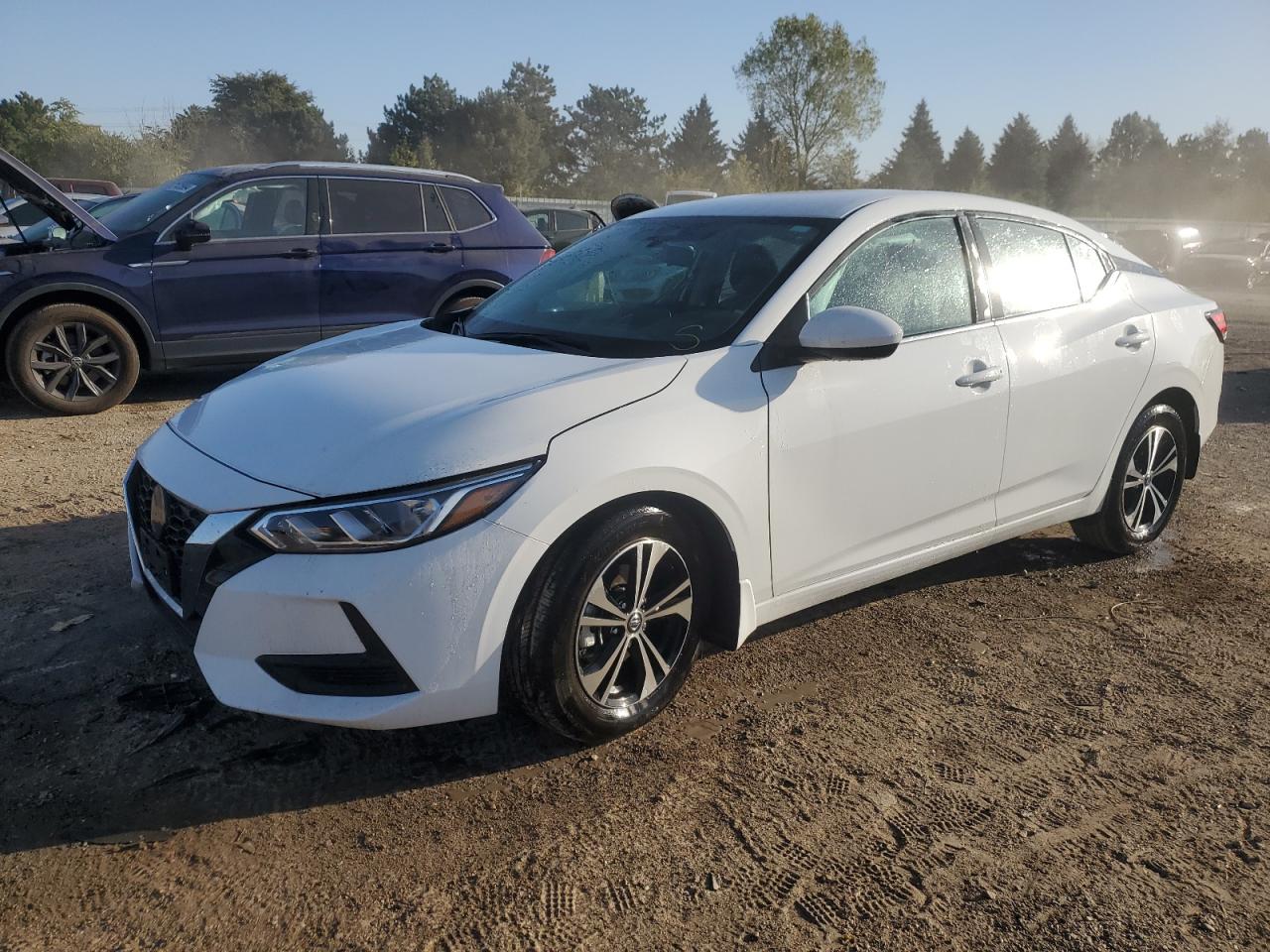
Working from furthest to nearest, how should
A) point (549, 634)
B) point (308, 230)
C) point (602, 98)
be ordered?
point (602, 98)
point (308, 230)
point (549, 634)

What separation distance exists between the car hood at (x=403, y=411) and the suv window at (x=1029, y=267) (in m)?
1.64

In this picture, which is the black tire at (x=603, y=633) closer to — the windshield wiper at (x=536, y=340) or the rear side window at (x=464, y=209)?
the windshield wiper at (x=536, y=340)

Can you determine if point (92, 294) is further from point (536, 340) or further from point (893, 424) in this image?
point (893, 424)

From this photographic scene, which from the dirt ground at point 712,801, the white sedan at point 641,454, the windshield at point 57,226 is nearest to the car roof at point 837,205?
the white sedan at point 641,454

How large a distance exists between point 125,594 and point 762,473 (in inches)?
102

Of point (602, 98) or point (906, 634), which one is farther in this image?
point (602, 98)

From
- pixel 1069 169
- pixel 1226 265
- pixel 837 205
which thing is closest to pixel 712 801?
pixel 837 205

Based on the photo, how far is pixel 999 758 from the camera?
9.97 feet

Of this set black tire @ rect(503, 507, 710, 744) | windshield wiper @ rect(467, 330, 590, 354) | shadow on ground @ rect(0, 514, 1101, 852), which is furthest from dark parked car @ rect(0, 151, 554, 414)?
black tire @ rect(503, 507, 710, 744)

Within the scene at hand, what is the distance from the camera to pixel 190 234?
7406mm

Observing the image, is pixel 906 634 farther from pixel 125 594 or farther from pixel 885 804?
pixel 125 594

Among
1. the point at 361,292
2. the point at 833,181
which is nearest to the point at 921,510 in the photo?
the point at 361,292

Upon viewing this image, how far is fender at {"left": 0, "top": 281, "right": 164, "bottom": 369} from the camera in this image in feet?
22.9

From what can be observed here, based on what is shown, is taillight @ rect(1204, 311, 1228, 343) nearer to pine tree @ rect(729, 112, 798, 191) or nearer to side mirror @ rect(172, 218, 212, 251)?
side mirror @ rect(172, 218, 212, 251)
